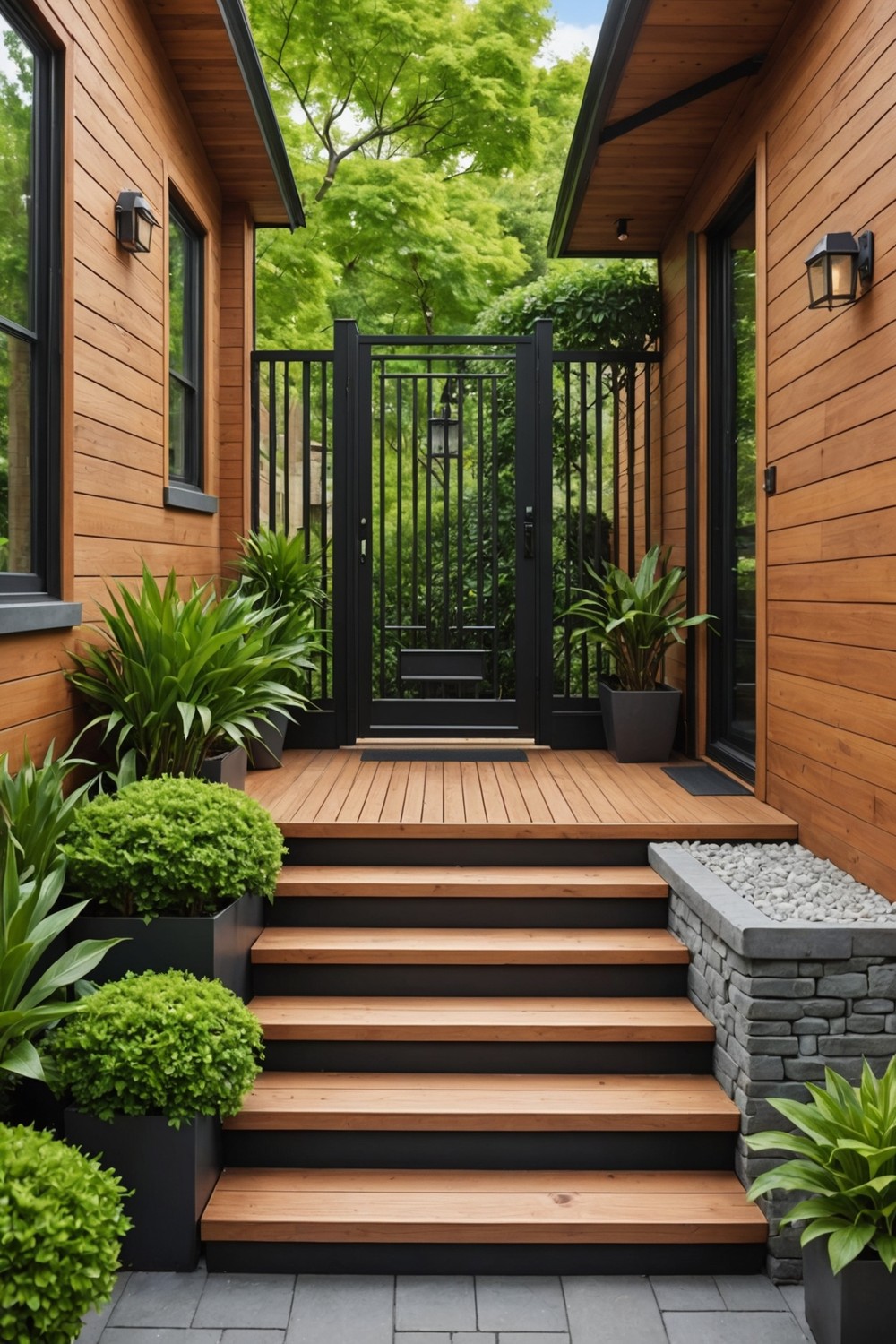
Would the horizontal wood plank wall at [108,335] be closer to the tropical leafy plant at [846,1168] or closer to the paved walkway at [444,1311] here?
the paved walkway at [444,1311]

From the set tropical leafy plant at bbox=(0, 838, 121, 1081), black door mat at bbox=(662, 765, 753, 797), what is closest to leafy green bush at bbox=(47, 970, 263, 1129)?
tropical leafy plant at bbox=(0, 838, 121, 1081)

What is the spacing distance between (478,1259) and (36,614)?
6.72 feet

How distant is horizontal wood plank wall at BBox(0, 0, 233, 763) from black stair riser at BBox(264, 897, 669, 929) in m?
0.95

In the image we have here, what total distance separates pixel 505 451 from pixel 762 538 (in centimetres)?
346

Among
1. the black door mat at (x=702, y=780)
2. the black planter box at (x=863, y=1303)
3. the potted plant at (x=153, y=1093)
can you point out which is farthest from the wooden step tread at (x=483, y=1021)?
the black door mat at (x=702, y=780)

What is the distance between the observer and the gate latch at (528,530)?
5.86 meters

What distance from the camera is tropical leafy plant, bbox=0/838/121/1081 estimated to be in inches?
90.4

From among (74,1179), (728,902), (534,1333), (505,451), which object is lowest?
(534,1333)

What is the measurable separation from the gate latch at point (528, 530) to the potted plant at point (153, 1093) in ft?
12.0

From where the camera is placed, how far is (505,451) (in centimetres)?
754

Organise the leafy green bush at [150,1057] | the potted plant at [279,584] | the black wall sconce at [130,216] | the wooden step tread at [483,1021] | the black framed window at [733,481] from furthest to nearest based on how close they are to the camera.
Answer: the potted plant at [279,584] < the black framed window at [733,481] < the black wall sconce at [130,216] < the wooden step tread at [483,1021] < the leafy green bush at [150,1057]

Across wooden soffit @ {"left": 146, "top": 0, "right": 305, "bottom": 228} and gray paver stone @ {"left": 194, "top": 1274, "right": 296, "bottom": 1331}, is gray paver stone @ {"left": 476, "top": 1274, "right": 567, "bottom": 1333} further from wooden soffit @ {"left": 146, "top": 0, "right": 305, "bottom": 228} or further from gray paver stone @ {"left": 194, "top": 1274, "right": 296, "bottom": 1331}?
wooden soffit @ {"left": 146, "top": 0, "right": 305, "bottom": 228}

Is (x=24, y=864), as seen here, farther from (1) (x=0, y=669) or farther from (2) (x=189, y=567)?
(2) (x=189, y=567)

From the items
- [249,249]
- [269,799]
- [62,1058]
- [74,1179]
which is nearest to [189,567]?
[269,799]
